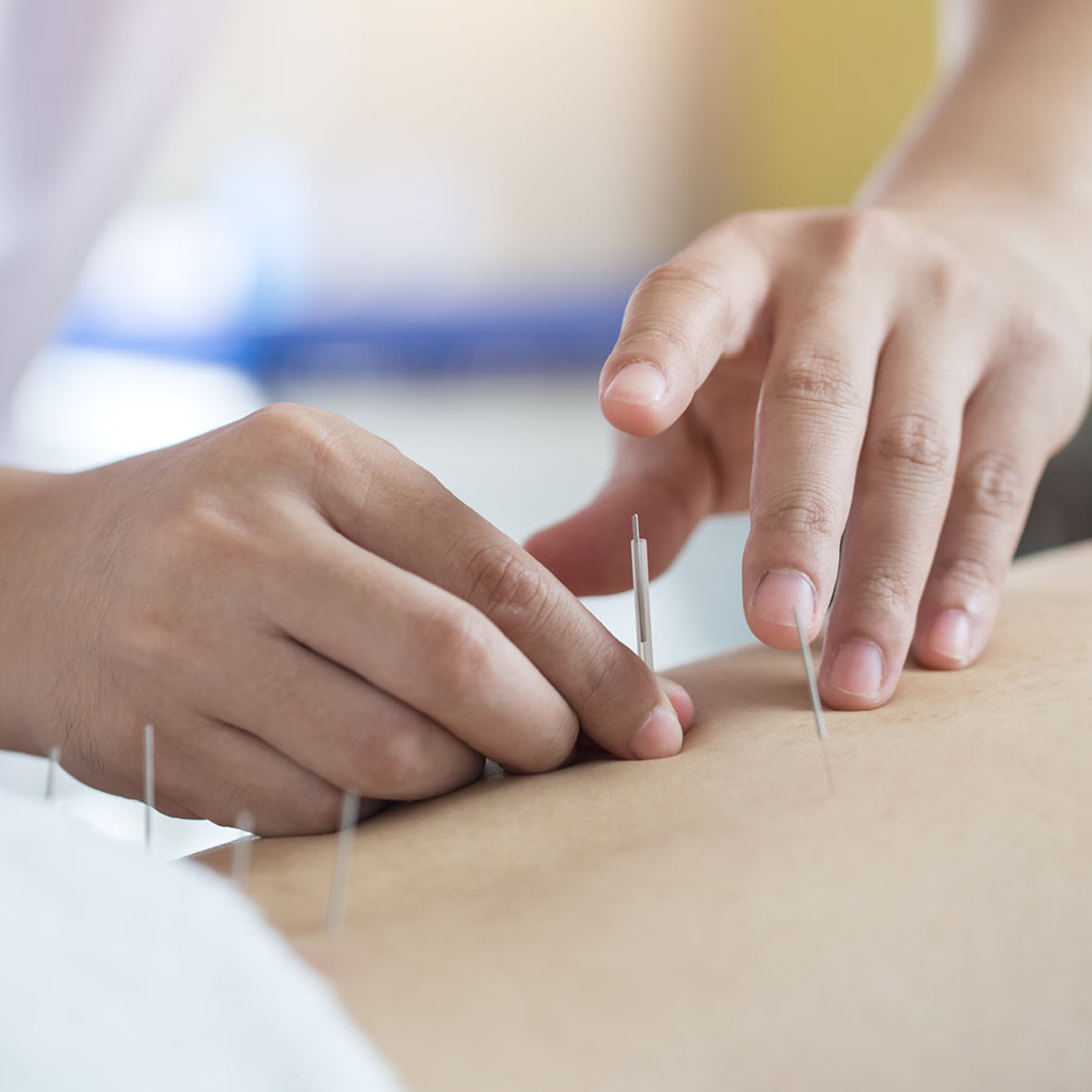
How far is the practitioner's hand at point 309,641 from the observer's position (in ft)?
2.13

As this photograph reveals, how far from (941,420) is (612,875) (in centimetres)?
50

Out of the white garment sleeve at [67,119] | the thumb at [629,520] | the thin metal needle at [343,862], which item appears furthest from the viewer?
the white garment sleeve at [67,119]

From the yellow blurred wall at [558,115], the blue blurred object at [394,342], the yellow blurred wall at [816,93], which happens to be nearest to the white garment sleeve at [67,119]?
the blue blurred object at [394,342]

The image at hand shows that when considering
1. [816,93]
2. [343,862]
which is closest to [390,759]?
[343,862]

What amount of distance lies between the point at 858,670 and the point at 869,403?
21cm

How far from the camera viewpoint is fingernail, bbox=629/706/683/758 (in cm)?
71

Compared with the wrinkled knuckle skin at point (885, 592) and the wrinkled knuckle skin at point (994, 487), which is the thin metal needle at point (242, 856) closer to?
the wrinkled knuckle skin at point (885, 592)

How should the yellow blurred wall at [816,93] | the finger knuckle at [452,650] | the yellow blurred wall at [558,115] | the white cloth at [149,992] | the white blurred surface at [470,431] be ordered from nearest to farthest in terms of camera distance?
the white cloth at [149,992] → the finger knuckle at [452,650] → the white blurred surface at [470,431] → the yellow blurred wall at [558,115] → the yellow blurred wall at [816,93]

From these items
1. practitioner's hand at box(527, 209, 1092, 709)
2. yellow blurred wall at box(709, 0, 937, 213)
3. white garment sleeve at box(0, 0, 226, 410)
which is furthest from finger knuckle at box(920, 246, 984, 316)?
yellow blurred wall at box(709, 0, 937, 213)

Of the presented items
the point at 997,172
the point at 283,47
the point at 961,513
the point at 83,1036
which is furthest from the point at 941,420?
the point at 283,47

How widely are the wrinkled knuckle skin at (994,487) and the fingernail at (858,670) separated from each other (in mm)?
204

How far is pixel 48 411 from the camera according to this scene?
13.5 ft

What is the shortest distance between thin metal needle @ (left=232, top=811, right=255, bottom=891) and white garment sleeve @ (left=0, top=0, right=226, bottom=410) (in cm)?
81

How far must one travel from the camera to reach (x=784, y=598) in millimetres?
752
